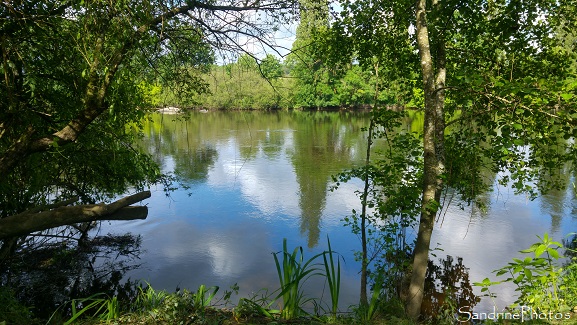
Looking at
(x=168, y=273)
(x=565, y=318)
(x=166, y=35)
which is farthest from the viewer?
(x=168, y=273)

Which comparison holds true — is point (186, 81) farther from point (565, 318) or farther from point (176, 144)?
point (176, 144)

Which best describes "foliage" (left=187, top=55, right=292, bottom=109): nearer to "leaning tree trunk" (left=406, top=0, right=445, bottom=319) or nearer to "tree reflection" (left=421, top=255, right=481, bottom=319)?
"leaning tree trunk" (left=406, top=0, right=445, bottom=319)

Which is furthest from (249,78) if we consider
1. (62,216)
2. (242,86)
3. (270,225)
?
(270,225)

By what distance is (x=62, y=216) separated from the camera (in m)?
3.71

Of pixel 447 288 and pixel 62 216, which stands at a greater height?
pixel 62 216

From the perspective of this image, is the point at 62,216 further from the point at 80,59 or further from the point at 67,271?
the point at 67,271

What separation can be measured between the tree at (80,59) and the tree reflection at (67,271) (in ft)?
5.69

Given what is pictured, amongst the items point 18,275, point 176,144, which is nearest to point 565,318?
point 18,275

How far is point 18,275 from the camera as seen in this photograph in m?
7.24

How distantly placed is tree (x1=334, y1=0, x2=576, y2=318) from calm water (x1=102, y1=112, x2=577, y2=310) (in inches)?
94.9

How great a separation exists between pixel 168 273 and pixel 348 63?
550 cm

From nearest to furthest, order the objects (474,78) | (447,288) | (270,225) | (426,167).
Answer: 1. (474,78)
2. (426,167)
3. (447,288)
4. (270,225)

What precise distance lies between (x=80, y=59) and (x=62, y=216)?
176 centimetres

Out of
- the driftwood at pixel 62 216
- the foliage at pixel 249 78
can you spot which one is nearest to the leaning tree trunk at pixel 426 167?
the foliage at pixel 249 78
